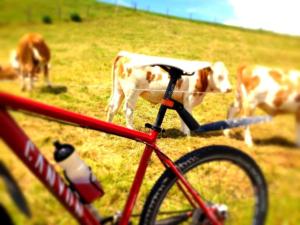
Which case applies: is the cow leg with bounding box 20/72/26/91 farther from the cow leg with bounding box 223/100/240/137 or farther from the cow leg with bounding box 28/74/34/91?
the cow leg with bounding box 223/100/240/137

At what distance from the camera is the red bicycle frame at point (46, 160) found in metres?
2.88

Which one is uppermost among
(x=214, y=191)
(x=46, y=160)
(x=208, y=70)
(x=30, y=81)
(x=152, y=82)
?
(x=30, y=81)

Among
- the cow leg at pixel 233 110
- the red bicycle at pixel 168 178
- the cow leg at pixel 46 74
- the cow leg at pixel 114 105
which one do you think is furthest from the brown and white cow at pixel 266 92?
the cow leg at pixel 46 74

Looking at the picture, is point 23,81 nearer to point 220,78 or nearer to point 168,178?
point 168,178

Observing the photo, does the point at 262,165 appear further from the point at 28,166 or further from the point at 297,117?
the point at 28,166

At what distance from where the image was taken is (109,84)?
422 cm

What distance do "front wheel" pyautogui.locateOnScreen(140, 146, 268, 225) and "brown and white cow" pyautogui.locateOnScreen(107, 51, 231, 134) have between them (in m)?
0.37

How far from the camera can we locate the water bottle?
10.6 ft

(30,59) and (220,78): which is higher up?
(30,59)

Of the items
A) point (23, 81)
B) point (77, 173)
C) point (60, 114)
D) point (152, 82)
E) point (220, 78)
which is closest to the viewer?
point (60, 114)

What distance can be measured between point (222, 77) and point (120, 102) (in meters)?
1.01

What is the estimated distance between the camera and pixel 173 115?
4.32 m

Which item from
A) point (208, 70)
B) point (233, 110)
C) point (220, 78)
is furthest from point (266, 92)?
point (208, 70)

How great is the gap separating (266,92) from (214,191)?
0.80 meters
